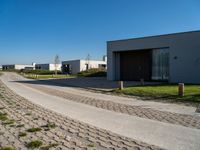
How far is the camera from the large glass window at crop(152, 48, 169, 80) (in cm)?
2437

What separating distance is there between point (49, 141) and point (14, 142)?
32.1 inches

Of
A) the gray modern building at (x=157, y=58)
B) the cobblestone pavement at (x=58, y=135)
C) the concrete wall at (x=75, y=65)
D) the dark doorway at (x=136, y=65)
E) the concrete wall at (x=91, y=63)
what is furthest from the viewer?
the concrete wall at (x=91, y=63)

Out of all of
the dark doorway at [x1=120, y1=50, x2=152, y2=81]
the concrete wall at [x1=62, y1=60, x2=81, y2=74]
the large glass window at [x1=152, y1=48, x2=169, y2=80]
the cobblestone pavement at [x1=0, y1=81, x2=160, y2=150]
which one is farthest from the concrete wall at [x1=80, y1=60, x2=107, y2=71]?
the cobblestone pavement at [x1=0, y1=81, x2=160, y2=150]

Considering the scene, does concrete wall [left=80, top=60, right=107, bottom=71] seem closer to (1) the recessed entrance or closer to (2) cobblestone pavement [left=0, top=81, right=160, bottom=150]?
(1) the recessed entrance

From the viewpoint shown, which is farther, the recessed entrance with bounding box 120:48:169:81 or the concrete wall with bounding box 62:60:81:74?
the concrete wall with bounding box 62:60:81:74

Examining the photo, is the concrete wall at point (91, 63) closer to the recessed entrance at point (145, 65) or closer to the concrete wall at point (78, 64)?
the concrete wall at point (78, 64)

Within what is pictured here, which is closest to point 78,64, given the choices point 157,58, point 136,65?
point 136,65

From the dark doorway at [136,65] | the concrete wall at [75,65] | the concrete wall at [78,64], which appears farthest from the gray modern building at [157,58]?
the concrete wall at [75,65]

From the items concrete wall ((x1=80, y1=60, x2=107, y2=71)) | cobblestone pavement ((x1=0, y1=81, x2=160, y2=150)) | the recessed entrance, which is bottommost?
cobblestone pavement ((x1=0, y1=81, x2=160, y2=150))

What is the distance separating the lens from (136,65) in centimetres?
2798

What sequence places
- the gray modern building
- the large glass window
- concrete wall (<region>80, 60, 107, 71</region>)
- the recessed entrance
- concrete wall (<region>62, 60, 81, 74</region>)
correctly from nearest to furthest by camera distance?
the gray modern building → the large glass window → the recessed entrance → concrete wall (<region>62, 60, 81, 74</region>) → concrete wall (<region>80, 60, 107, 71</region>)

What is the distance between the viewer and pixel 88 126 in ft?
20.8

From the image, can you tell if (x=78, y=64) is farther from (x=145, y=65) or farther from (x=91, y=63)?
(x=145, y=65)

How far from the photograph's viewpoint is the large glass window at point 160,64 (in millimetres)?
24372
